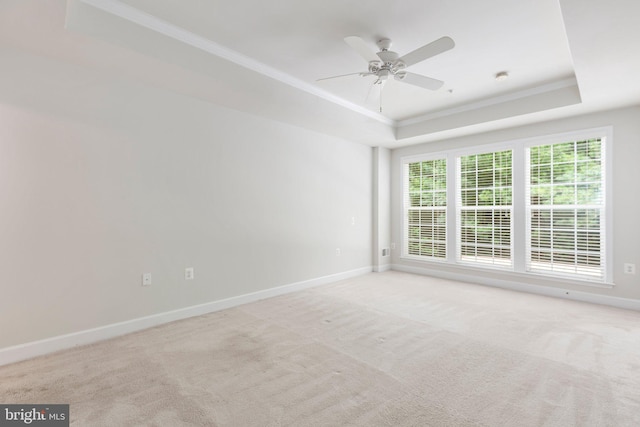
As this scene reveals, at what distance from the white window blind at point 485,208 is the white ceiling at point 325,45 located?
3.46 ft

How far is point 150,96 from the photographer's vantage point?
3.17m

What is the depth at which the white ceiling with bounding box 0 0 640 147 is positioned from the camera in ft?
7.50

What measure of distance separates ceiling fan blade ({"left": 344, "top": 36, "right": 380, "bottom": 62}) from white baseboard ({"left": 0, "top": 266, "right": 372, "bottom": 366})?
121 inches

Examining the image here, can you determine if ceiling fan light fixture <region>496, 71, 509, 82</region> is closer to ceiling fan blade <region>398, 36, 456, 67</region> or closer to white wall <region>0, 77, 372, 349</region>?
ceiling fan blade <region>398, 36, 456, 67</region>

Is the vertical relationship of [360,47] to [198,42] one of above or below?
below

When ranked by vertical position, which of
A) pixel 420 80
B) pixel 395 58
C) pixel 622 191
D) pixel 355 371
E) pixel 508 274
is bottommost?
pixel 355 371

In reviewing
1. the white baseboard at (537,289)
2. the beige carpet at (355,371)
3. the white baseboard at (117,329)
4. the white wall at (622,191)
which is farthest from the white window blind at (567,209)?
the white baseboard at (117,329)

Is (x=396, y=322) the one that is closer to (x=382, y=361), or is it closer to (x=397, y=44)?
(x=382, y=361)

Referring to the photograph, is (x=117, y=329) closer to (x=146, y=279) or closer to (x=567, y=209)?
(x=146, y=279)

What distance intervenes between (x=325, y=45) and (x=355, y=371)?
9.42 feet

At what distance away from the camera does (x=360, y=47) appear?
2.42 meters

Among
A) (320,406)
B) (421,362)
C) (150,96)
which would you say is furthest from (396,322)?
(150,96)

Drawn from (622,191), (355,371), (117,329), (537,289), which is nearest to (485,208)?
(537,289)

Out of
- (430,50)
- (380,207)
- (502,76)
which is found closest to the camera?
(430,50)
